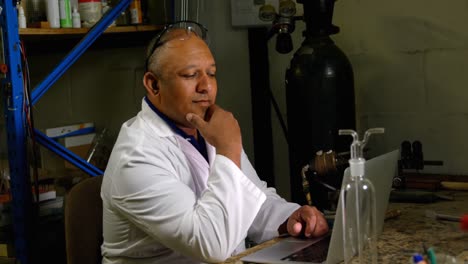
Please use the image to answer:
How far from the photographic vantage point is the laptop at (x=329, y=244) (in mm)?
1516

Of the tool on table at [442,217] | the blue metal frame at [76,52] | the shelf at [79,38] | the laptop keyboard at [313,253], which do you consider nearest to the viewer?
the laptop keyboard at [313,253]

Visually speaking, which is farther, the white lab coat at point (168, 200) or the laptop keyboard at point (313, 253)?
the white lab coat at point (168, 200)

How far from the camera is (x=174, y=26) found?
1999mm

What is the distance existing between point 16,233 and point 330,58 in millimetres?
1218

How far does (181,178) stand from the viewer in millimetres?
1907

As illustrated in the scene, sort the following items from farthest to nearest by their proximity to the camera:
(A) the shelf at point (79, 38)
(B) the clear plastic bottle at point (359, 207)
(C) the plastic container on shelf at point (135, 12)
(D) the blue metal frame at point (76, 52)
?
1. (C) the plastic container on shelf at point (135, 12)
2. (A) the shelf at point (79, 38)
3. (D) the blue metal frame at point (76, 52)
4. (B) the clear plastic bottle at point (359, 207)

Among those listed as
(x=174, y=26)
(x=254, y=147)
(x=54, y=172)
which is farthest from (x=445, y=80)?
(x=54, y=172)

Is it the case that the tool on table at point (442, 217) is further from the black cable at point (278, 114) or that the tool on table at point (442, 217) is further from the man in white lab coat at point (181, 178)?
the black cable at point (278, 114)

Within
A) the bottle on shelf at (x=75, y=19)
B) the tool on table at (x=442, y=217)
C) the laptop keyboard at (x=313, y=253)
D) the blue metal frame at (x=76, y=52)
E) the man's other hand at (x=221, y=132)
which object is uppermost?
the bottle on shelf at (x=75, y=19)

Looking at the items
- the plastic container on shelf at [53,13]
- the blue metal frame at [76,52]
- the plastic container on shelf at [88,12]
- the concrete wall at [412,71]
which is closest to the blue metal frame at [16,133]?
the blue metal frame at [76,52]

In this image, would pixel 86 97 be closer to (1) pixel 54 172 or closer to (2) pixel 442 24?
(1) pixel 54 172

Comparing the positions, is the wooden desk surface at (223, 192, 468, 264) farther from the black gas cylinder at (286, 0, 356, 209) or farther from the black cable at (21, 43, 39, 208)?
the black cable at (21, 43, 39, 208)

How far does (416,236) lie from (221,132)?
54 centimetres

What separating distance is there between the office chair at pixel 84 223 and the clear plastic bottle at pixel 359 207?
797 millimetres
